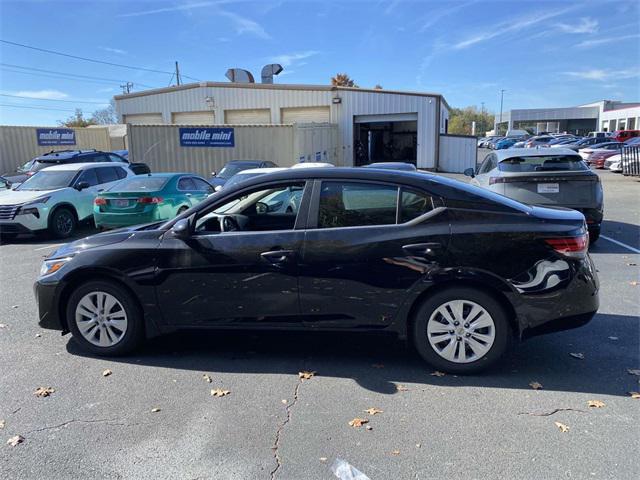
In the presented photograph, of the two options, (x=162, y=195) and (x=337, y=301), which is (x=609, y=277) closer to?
(x=337, y=301)

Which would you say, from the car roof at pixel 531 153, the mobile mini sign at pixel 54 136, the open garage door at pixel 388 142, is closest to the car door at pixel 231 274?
the car roof at pixel 531 153

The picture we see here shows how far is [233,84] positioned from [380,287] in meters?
27.4

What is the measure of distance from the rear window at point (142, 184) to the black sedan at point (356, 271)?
6.31m

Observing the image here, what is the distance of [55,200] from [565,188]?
10.3 meters

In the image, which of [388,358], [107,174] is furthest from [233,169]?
[388,358]

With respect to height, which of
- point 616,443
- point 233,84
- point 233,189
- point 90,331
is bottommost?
point 616,443

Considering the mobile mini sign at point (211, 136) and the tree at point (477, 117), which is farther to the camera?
the tree at point (477, 117)

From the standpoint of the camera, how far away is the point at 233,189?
163 inches

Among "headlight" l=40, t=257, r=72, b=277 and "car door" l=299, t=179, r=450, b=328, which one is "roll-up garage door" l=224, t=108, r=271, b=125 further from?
"car door" l=299, t=179, r=450, b=328

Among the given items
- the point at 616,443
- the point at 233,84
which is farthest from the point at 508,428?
the point at 233,84

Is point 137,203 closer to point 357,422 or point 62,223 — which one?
point 62,223

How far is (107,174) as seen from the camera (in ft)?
42.0

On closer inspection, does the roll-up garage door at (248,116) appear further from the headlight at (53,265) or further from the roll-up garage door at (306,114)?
the headlight at (53,265)

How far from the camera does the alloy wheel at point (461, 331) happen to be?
383 centimetres
